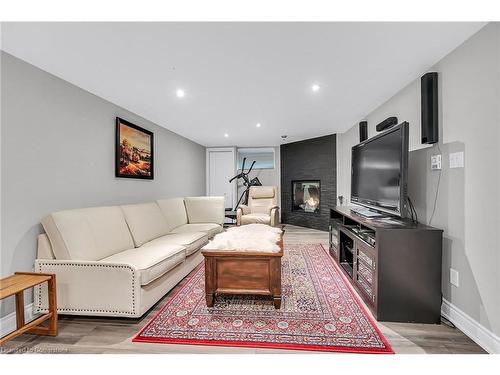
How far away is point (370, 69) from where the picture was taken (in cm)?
206

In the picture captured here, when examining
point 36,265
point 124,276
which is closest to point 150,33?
point 124,276

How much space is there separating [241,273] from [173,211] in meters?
2.20

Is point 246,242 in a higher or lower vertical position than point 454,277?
higher

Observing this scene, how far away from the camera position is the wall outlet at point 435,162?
189cm

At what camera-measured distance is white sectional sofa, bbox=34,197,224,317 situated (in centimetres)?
174

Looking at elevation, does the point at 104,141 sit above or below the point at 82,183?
above

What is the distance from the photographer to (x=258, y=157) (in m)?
6.36

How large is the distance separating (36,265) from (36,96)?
1.45m

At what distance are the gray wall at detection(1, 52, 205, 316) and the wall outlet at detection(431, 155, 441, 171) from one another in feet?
11.4

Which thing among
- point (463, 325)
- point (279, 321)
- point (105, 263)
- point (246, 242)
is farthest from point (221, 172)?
point (463, 325)

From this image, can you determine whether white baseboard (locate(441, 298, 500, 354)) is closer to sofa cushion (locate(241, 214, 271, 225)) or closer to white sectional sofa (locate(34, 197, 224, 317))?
white sectional sofa (locate(34, 197, 224, 317))

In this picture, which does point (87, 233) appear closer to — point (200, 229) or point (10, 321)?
point (10, 321)
